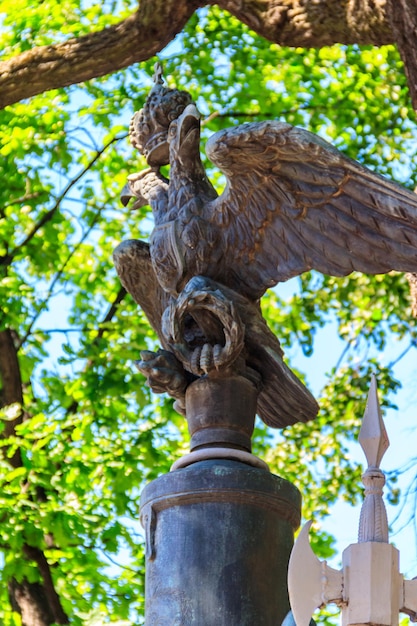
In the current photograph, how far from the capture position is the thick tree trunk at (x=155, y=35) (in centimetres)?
761

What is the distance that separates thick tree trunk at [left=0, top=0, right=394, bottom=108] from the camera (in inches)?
299

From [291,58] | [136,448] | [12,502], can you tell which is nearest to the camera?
[12,502]

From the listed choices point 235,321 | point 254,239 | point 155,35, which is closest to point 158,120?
point 254,239

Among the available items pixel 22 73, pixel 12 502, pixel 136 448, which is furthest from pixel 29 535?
pixel 22 73

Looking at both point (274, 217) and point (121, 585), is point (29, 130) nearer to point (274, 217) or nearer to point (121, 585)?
point (121, 585)

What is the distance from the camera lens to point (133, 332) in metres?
10.9

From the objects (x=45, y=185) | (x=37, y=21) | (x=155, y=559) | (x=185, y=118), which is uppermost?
(x=37, y=21)

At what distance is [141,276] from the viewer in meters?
5.55

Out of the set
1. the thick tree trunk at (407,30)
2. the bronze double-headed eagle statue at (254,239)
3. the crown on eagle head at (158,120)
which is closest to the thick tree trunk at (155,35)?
the thick tree trunk at (407,30)

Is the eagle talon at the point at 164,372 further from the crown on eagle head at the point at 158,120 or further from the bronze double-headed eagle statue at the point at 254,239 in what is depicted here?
the crown on eagle head at the point at 158,120

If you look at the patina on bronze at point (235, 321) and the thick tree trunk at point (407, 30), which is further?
the thick tree trunk at point (407, 30)

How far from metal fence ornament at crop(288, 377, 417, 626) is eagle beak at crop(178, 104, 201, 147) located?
1892 millimetres

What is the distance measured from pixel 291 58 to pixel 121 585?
4.74 m

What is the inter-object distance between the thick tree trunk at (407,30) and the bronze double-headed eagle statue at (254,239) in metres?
1.18
